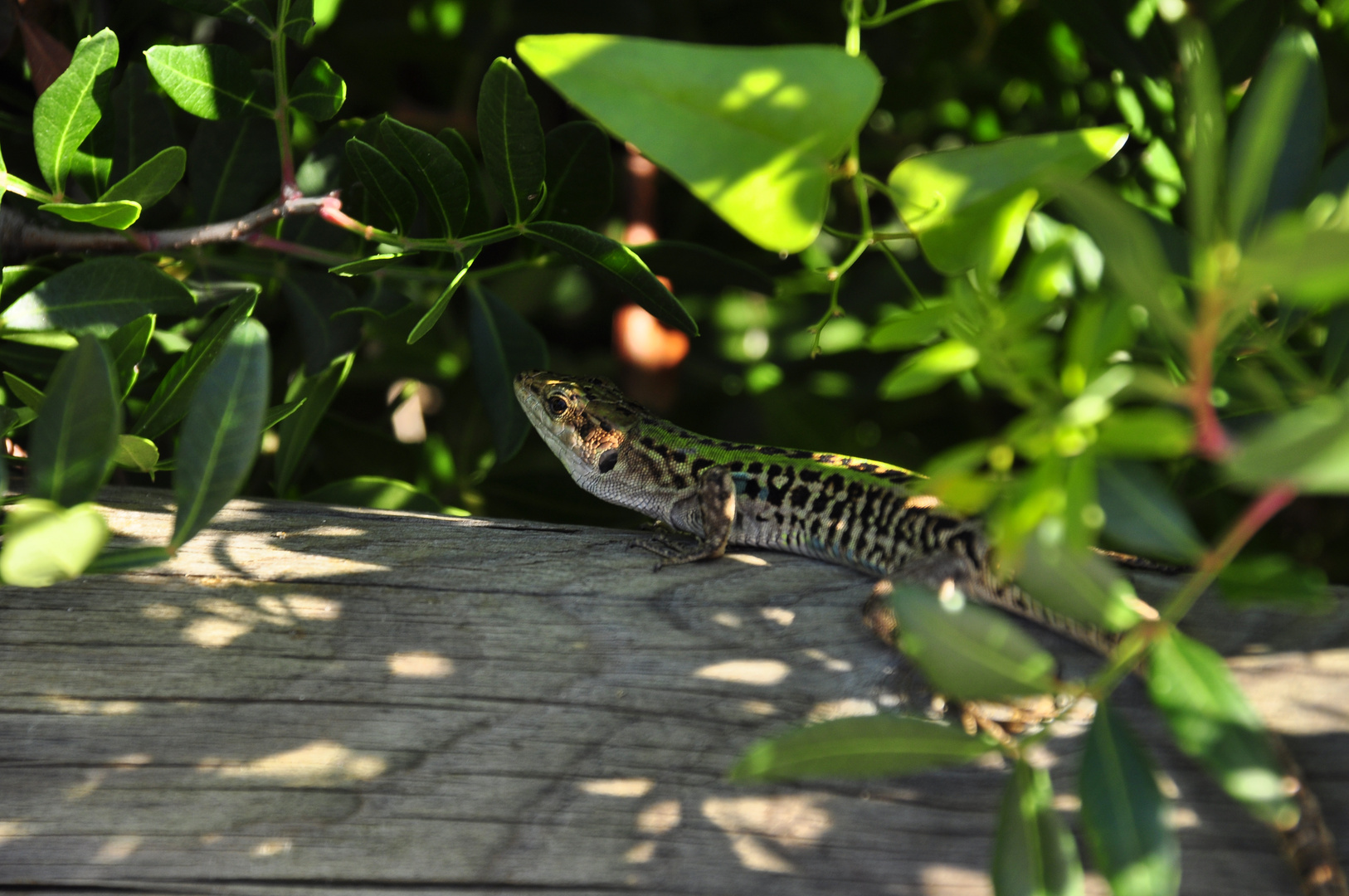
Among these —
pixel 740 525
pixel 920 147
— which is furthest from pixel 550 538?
pixel 920 147

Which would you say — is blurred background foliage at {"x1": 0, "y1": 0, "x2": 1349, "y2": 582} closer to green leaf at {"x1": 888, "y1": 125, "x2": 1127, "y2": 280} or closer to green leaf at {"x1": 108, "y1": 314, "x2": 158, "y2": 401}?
green leaf at {"x1": 108, "y1": 314, "x2": 158, "y2": 401}

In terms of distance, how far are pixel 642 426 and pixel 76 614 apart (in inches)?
65.5

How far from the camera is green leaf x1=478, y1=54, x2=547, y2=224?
163cm

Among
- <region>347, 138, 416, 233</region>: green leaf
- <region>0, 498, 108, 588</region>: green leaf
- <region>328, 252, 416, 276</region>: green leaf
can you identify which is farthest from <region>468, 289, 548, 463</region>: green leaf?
<region>0, 498, 108, 588</region>: green leaf

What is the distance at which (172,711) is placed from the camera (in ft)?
5.27

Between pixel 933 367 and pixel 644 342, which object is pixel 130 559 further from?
pixel 644 342

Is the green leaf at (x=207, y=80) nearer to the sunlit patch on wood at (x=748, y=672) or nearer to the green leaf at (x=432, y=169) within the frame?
the green leaf at (x=432, y=169)

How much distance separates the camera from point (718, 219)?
3.32 m

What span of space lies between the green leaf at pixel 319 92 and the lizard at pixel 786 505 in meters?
0.78

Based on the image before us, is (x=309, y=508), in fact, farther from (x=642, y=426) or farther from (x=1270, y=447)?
(x=1270, y=447)

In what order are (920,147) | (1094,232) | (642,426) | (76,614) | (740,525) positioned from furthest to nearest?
(920,147)
(642,426)
(740,525)
(76,614)
(1094,232)

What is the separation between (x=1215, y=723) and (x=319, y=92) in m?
1.74

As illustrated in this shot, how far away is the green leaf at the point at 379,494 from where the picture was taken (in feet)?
7.63

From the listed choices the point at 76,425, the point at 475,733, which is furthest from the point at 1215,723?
the point at 76,425
